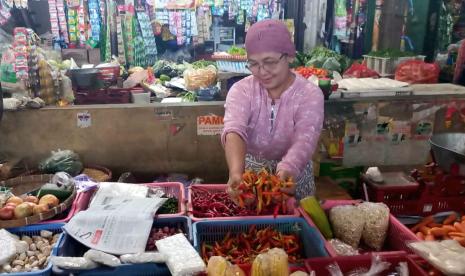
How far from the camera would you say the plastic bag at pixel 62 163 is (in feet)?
11.2

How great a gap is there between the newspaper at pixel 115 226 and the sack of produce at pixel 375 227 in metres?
1.13

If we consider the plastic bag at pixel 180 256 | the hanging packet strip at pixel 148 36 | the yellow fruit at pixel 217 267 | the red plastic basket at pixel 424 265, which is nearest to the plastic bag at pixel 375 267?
the red plastic basket at pixel 424 265

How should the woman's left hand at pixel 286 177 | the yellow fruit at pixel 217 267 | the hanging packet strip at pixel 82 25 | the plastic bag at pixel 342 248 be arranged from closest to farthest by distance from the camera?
the yellow fruit at pixel 217 267
the plastic bag at pixel 342 248
the woman's left hand at pixel 286 177
the hanging packet strip at pixel 82 25

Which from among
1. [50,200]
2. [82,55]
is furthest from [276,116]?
[82,55]

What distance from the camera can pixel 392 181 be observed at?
134 inches

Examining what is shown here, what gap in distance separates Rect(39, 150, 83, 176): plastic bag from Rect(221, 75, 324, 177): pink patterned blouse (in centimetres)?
168

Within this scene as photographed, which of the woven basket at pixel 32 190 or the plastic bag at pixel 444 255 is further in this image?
the woven basket at pixel 32 190

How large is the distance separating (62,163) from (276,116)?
1987 mm

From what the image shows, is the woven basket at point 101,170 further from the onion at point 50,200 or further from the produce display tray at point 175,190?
the onion at point 50,200

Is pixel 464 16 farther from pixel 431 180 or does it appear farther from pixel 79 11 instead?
pixel 79 11

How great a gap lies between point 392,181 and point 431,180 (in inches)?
11.6

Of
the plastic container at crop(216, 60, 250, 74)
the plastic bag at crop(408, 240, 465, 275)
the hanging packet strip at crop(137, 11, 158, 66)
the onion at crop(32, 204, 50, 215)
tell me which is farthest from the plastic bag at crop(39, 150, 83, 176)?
the hanging packet strip at crop(137, 11, 158, 66)

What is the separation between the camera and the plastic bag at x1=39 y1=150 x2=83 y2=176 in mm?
3400

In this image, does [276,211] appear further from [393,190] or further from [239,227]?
[393,190]
